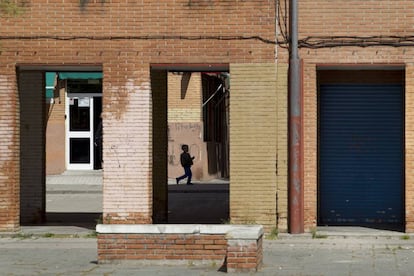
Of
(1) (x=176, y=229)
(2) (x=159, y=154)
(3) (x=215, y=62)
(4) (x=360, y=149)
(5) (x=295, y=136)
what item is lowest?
(1) (x=176, y=229)

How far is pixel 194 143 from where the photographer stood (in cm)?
4444

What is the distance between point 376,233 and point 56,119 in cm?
2650

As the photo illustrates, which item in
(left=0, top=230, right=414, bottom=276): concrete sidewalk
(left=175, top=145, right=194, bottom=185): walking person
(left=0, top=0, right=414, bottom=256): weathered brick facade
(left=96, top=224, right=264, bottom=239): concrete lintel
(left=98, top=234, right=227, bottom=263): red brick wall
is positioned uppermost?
(left=0, top=0, right=414, bottom=256): weathered brick facade

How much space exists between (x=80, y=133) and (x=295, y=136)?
26.6 metres

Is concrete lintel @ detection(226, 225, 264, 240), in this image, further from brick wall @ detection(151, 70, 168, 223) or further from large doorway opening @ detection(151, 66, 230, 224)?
brick wall @ detection(151, 70, 168, 223)

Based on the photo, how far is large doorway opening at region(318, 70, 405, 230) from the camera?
22484 mm

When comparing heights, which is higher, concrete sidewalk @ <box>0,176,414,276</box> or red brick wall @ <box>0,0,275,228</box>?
red brick wall @ <box>0,0,275,228</box>

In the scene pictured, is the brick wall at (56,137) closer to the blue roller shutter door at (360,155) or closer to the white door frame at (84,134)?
the white door frame at (84,134)

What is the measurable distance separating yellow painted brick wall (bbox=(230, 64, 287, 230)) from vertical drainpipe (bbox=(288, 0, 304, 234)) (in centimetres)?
21

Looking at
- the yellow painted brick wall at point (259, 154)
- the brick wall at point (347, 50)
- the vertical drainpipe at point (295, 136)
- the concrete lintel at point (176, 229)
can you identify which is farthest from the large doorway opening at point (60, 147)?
the concrete lintel at point (176, 229)

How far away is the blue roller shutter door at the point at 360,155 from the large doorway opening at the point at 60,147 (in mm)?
5045

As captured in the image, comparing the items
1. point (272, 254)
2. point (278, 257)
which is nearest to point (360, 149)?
point (272, 254)

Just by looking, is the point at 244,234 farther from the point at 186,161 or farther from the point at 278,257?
the point at 186,161

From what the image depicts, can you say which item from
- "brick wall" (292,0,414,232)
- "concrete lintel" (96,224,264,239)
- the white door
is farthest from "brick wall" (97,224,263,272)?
the white door
